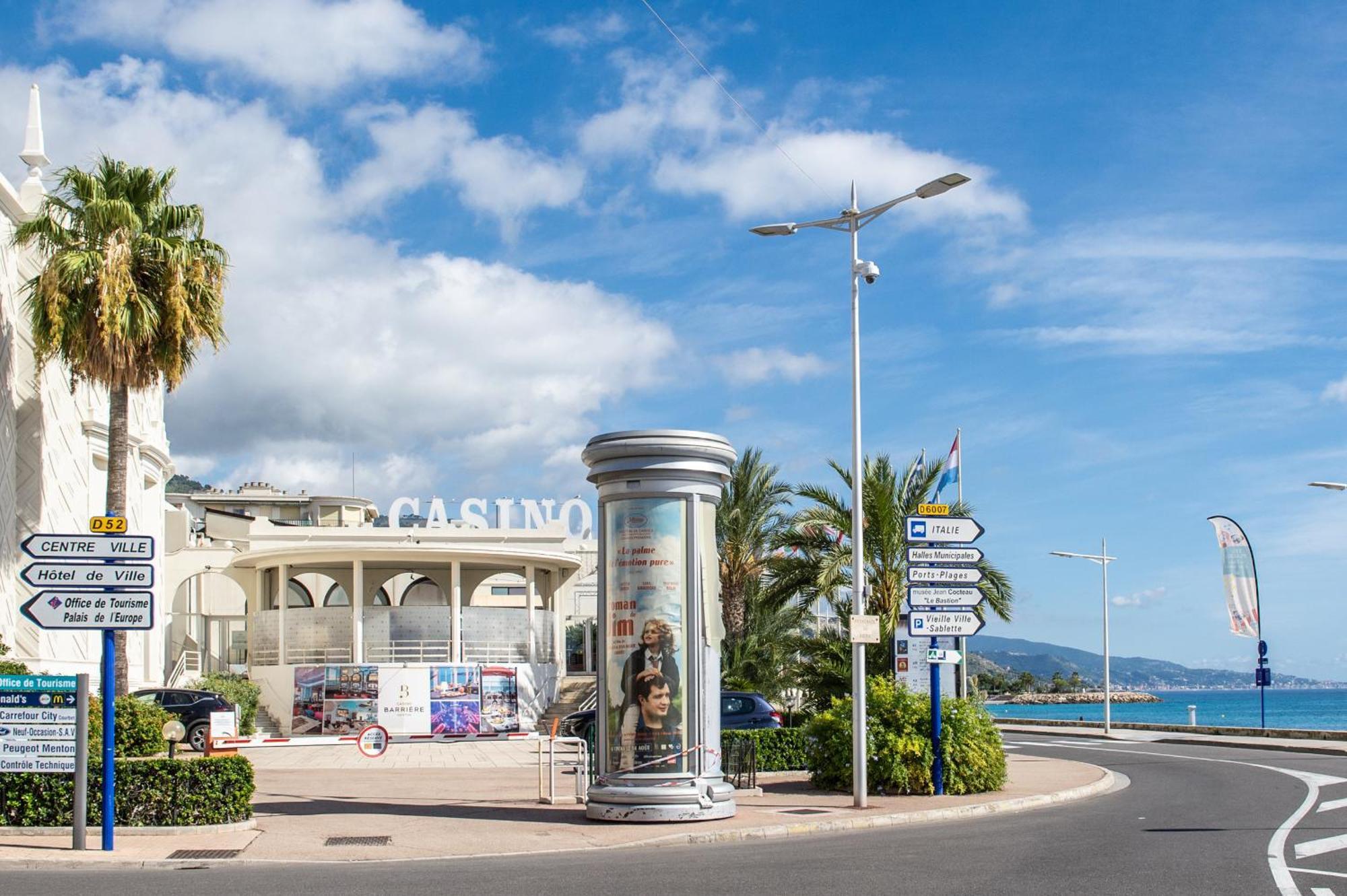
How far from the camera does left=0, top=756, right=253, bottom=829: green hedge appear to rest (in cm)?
1422

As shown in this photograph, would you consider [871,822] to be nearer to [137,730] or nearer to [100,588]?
[100,588]

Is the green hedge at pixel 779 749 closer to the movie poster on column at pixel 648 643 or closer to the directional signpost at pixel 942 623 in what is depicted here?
the directional signpost at pixel 942 623

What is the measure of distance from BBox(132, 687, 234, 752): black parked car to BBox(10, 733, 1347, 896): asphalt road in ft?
63.0

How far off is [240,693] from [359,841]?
24.4m

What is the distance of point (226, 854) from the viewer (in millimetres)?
13398

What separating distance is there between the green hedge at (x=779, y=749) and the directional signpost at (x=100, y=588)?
1195 cm

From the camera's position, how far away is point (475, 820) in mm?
16953

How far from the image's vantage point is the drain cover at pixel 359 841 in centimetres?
1454

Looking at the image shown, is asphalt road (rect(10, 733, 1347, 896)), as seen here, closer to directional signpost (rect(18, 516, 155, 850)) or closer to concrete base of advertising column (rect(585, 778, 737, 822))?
concrete base of advertising column (rect(585, 778, 737, 822))

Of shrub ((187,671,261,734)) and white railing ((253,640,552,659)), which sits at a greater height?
white railing ((253,640,552,659))

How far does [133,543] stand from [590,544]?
46.1 metres

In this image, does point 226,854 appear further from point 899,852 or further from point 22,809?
point 899,852

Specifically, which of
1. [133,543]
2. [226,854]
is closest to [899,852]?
[226,854]

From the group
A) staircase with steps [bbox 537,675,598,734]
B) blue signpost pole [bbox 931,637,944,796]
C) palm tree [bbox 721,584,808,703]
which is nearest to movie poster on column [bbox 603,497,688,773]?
blue signpost pole [bbox 931,637,944,796]
